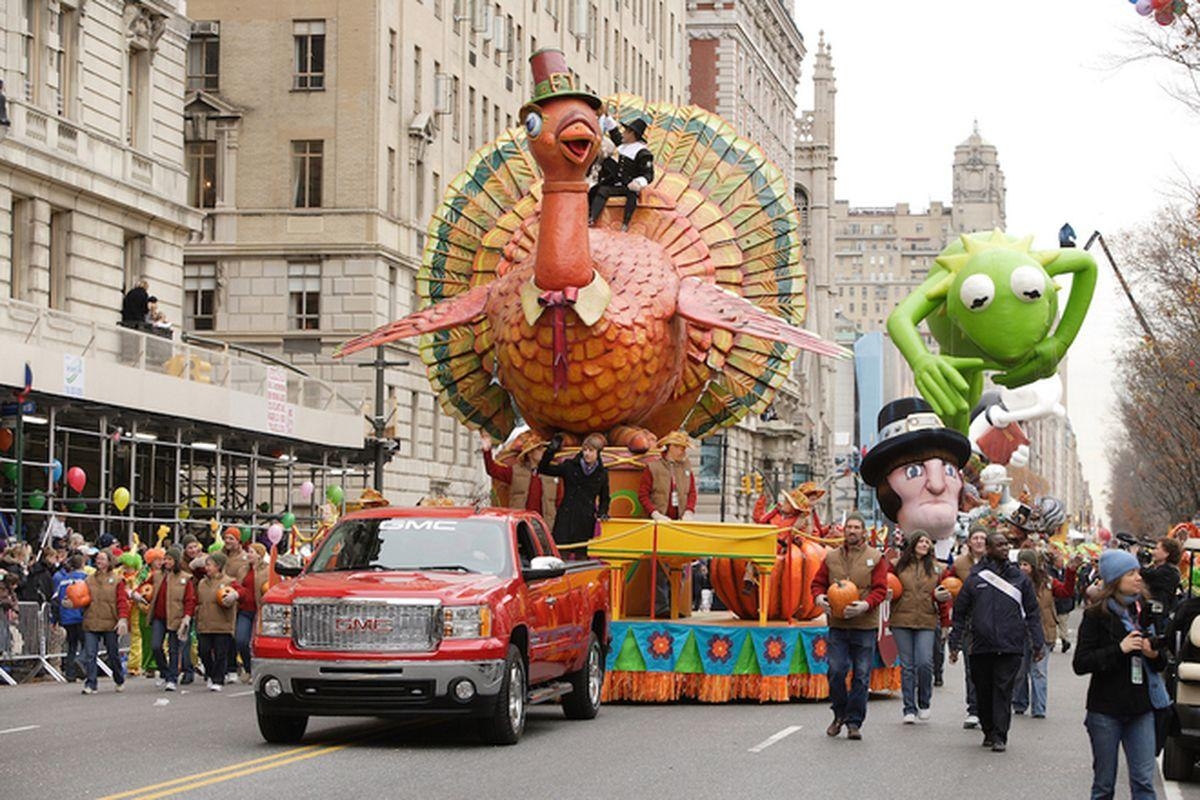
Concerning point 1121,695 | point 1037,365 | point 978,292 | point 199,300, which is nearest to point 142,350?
point 978,292

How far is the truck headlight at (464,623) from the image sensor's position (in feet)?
51.0

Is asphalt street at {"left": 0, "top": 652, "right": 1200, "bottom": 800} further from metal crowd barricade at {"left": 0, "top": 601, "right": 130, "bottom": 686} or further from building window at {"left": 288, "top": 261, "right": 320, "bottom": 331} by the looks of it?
building window at {"left": 288, "top": 261, "right": 320, "bottom": 331}

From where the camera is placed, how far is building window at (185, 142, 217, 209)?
53.7 m

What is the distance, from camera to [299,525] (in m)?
45.3

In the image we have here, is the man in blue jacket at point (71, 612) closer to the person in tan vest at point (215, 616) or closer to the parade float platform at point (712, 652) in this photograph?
the person in tan vest at point (215, 616)

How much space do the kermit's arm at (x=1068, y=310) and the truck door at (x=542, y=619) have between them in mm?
11022

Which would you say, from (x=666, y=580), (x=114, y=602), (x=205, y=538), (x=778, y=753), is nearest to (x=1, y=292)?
(x=205, y=538)

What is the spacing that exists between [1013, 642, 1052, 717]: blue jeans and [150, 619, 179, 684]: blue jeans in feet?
28.3

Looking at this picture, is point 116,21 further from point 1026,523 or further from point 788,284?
point 1026,523

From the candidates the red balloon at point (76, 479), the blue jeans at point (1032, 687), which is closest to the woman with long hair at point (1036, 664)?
the blue jeans at point (1032, 687)

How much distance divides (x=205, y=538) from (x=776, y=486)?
5779 cm

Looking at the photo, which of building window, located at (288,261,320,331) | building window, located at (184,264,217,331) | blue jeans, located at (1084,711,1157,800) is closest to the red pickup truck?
blue jeans, located at (1084,711,1157,800)

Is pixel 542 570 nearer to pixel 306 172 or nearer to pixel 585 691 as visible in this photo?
pixel 585 691

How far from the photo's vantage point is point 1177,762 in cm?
1525
